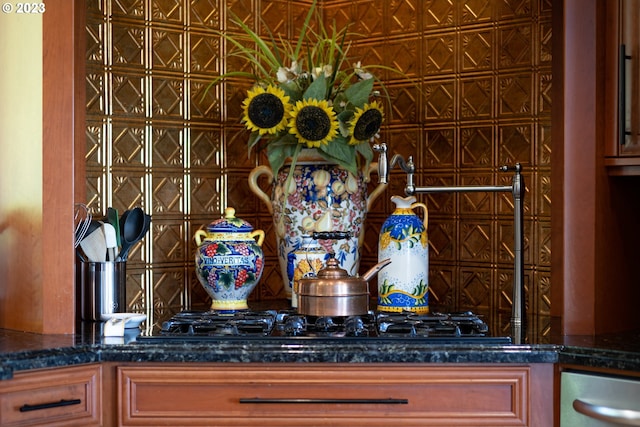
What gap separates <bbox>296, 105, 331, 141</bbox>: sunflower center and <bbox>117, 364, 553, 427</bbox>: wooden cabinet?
0.75 m

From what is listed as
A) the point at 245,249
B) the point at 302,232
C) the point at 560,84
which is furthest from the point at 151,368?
the point at 560,84

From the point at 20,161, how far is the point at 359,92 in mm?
908

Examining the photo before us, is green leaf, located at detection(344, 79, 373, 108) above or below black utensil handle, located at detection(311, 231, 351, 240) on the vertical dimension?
above

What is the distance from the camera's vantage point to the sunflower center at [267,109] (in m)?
2.72

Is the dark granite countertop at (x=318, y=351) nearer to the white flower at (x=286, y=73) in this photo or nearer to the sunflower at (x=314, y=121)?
the sunflower at (x=314, y=121)

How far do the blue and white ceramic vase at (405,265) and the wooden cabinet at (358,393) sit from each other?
505 millimetres

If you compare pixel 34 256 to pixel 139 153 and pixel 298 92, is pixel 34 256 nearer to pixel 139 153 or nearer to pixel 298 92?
pixel 139 153

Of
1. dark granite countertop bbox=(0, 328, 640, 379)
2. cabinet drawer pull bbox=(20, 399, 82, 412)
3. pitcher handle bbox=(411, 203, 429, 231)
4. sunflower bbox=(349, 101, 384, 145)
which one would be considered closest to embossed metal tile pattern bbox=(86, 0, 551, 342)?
pitcher handle bbox=(411, 203, 429, 231)

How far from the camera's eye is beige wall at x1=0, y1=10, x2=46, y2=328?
2.33 m

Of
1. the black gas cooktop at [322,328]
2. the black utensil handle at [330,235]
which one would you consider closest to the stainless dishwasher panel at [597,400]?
the black gas cooktop at [322,328]

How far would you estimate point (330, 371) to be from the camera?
2.17 metres

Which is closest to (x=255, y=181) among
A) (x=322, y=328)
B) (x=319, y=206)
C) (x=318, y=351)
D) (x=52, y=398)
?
(x=319, y=206)

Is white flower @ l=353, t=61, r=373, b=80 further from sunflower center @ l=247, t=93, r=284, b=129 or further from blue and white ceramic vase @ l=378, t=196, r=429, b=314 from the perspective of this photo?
blue and white ceramic vase @ l=378, t=196, r=429, b=314

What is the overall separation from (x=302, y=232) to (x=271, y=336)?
24.1 inches
